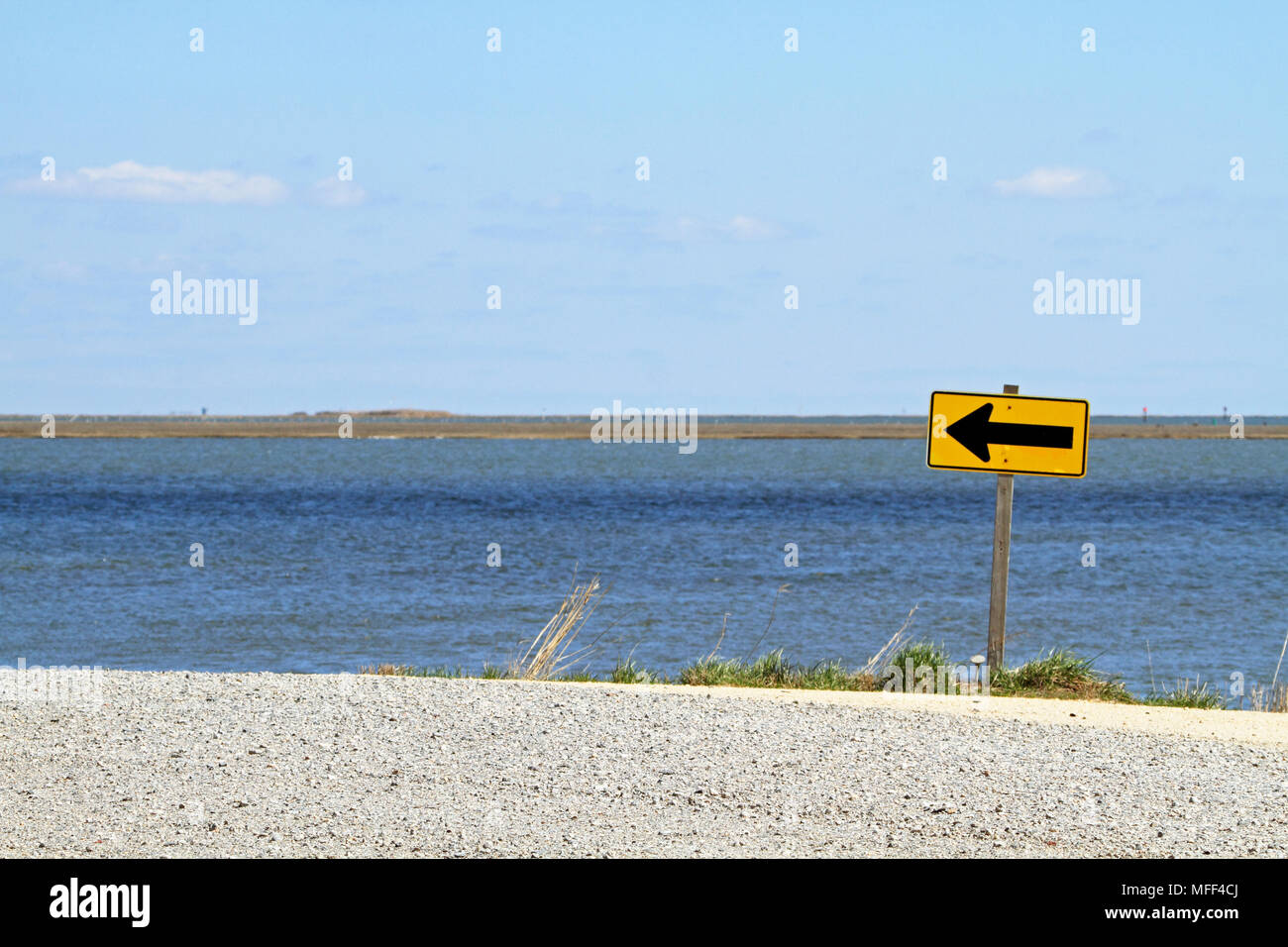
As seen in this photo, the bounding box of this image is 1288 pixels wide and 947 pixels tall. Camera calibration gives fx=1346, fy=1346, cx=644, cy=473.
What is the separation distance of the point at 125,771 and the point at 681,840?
369cm

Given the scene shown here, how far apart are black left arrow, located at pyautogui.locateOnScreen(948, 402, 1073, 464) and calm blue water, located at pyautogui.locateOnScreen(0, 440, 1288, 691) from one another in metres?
4.78

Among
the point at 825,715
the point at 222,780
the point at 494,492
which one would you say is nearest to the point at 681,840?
the point at 222,780

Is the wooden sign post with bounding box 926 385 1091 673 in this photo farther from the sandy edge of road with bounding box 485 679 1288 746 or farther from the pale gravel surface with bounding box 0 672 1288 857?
the pale gravel surface with bounding box 0 672 1288 857

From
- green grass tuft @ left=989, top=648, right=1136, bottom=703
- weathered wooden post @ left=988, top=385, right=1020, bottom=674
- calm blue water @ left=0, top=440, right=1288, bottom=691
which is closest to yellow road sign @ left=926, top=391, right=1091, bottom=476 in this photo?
weathered wooden post @ left=988, top=385, right=1020, bottom=674

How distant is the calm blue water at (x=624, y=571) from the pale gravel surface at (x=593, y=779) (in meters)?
7.12

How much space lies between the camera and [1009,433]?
12.5 metres

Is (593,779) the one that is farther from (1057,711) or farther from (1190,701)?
(1190,701)

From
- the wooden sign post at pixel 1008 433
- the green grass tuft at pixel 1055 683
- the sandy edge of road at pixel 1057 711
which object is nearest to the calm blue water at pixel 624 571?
the green grass tuft at pixel 1055 683

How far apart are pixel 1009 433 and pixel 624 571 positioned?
65.3 feet

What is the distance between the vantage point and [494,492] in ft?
234

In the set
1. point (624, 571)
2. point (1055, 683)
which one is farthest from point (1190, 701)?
point (624, 571)
